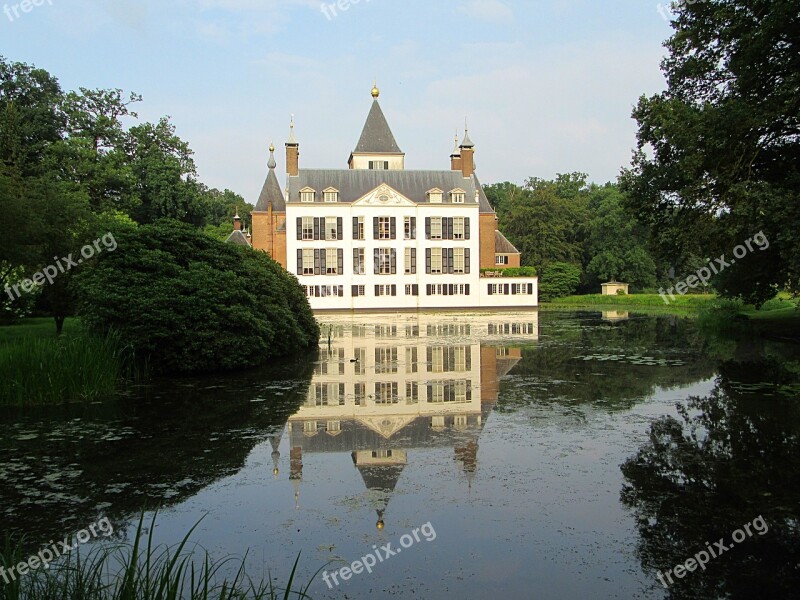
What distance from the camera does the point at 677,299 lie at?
5153 cm

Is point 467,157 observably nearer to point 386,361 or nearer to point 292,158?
point 292,158

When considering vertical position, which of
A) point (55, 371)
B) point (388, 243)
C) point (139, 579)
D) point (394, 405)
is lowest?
point (394, 405)

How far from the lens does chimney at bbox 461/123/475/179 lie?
6309 centimetres

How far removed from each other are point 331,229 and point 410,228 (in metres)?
6.91

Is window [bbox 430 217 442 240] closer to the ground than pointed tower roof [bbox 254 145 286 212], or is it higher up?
closer to the ground

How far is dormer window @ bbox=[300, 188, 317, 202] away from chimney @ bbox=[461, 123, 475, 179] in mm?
14837

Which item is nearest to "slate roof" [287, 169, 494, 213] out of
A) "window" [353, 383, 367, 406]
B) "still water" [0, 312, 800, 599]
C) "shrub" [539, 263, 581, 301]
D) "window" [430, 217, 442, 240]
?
"window" [430, 217, 442, 240]

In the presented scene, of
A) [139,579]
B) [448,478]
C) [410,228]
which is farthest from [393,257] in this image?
[139,579]

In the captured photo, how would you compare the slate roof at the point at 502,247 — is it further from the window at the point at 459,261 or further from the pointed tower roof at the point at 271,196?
the pointed tower roof at the point at 271,196

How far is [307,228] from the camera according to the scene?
57719mm

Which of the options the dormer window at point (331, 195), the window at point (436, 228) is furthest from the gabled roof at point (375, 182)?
the window at point (436, 228)

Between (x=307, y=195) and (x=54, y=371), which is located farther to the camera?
(x=307, y=195)

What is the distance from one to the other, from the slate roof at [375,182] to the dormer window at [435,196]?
585 millimetres

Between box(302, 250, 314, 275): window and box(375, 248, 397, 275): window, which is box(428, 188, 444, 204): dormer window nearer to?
box(375, 248, 397, 275): window
